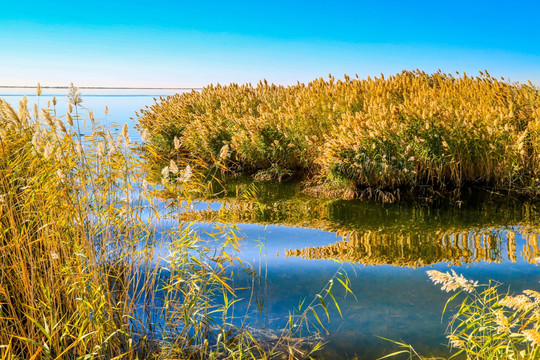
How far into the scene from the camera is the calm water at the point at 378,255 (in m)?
3.44

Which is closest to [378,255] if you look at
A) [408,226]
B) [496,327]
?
[408,226]

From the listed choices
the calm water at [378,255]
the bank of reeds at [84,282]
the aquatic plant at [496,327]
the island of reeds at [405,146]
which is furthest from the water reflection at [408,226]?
the aquatic plant at [496,327]

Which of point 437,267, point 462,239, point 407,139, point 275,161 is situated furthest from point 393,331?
point 275,161

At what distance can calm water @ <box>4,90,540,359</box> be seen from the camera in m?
3.44

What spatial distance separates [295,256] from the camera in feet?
16.0

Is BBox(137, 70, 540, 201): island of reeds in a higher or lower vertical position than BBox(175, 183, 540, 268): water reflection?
higher

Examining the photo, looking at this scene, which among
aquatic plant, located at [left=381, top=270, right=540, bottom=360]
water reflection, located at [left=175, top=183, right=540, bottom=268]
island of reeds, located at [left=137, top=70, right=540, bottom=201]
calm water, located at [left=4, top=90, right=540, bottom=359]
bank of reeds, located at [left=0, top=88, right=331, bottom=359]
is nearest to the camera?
aquatic plant, located at [left=381, top=270, right=540, bottom=360]

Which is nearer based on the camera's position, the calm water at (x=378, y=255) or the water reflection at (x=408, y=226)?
the calm water at (x=378, y=255)

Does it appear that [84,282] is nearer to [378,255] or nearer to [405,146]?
[378,255]

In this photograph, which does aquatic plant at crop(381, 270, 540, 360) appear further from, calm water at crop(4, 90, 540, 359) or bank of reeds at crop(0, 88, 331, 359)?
bank of reeds at crop(0, 88, 331, 359)

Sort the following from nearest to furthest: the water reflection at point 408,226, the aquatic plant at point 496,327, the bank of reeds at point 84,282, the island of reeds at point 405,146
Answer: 1. the aquatic plant at point 496,327
2. the bank of reeds at point 84,282
3. the water reflection at point 408,226
4. the island of reeds at point 405,146

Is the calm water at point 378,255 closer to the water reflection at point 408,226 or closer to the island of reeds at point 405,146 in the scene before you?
the water reflection at point 408,226

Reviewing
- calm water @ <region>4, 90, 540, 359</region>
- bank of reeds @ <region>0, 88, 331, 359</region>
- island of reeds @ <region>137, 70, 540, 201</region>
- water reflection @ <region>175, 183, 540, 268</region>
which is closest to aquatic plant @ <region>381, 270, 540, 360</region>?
calm water @ <region>4, 90, 540, 359</region>

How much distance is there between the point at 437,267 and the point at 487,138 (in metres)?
3.05
